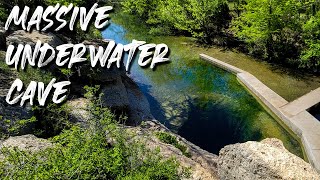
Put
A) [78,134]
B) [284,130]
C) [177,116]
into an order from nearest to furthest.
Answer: [78,134], [284,130], [177,116]

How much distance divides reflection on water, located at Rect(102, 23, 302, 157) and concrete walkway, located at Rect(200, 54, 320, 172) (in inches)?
24.0

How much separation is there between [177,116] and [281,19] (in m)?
14.6

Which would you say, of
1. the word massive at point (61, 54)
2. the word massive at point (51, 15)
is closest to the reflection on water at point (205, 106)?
the word massive at point (61, 54)

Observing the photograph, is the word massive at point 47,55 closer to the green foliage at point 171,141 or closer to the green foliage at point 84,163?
the green foliage at point 171,141

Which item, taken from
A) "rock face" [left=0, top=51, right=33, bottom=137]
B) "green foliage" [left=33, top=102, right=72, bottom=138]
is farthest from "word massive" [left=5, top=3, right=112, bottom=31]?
"green foliage" [left=33, top=102, right=72, bottom=138]

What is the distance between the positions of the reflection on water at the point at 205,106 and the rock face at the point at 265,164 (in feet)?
30.7

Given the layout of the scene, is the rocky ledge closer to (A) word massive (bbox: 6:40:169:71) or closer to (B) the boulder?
(A) word massive (bbox: 6:40:169:71)

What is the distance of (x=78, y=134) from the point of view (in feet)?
33.8

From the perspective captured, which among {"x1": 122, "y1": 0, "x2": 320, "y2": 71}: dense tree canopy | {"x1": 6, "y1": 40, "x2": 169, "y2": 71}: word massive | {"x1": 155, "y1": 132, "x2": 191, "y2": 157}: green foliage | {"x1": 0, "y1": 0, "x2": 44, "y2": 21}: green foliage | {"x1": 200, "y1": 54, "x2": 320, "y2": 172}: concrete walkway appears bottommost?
{"x1": 200, "y1": 54, "x2": 320, "y2": 172}: concrete walkway

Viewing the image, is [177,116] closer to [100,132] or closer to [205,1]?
[100,132]

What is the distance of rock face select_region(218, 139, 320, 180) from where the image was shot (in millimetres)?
9766

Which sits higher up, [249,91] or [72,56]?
[72,56]

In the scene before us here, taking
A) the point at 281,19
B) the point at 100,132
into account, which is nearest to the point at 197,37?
the point at 281,19

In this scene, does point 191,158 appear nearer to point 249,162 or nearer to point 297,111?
point 249,162
